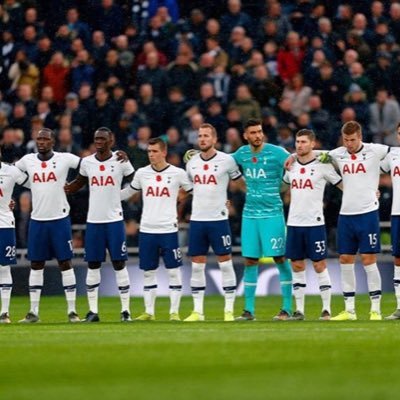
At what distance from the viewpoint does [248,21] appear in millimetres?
28375

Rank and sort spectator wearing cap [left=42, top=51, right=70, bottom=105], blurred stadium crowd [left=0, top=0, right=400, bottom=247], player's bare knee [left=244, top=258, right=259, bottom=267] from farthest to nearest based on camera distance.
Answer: spectator wearing cap [left=42, top=51, right=70, bottom=105] < blurred stadium crowd [left=0, top=0, right=400, bottom=247] < player's bare knee [left=244, top=258, right=259, bottom=267]

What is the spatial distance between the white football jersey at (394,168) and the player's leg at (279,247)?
1.42 m

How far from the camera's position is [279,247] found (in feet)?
60.1

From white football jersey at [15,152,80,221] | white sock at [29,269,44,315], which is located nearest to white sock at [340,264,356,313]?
white football jersey at [15,152,80,221]

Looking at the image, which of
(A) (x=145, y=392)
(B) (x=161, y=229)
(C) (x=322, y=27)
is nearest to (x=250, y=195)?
(B) (x=161, y=229)

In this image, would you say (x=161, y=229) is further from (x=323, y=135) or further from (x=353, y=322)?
(x=323, y=135)

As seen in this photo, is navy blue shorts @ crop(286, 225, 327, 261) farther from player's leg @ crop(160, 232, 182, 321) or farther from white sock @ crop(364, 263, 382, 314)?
player's leg @ crop(160, 232, 182, 321)

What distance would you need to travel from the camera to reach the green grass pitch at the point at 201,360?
10375 millimetres

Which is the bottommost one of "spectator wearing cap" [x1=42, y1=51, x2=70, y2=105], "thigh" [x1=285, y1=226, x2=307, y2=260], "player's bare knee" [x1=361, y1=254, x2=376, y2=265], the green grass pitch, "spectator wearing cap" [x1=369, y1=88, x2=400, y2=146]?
the green grass pitch

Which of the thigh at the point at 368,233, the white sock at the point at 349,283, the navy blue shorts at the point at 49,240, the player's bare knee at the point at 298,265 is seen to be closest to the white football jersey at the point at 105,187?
the navy blue shorts at the point at 49,240

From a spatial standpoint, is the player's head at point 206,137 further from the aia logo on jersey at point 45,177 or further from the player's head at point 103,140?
the aia logo on jersey at point 45,177

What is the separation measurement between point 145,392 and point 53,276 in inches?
591

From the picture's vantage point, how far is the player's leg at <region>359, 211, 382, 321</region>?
58.7 ft

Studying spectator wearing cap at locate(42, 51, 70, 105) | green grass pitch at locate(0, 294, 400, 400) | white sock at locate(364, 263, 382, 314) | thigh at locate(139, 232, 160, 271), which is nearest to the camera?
green grass pitch at locate(0, 294, 400, 400)
